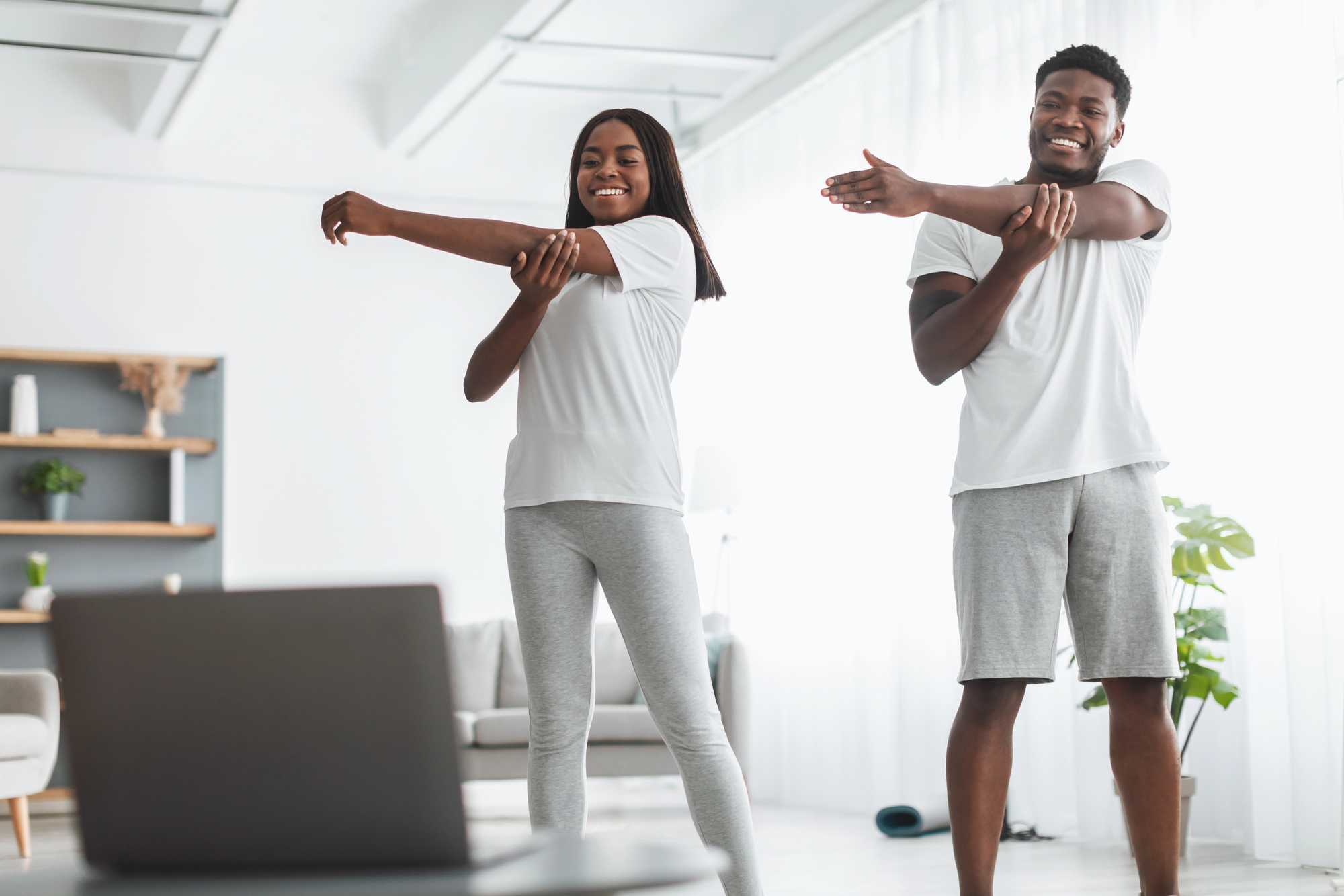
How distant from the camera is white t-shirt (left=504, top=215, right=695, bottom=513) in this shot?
1850mm

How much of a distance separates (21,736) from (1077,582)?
3289 mm

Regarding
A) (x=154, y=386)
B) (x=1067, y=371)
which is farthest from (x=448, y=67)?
(x=1067, y=371)

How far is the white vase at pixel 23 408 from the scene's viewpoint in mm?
5668

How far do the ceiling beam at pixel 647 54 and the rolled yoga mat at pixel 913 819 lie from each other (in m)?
3.02

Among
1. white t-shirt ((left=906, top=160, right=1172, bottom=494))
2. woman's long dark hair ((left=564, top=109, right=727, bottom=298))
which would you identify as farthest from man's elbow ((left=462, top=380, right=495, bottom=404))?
white t-shirt ((left=906, top=160, right=1172, bottom=494))

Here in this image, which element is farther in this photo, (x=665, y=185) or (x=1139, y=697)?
(x=665, y=185)

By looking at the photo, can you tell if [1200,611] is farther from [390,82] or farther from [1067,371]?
[390,82]

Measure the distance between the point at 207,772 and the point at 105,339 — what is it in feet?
18.9

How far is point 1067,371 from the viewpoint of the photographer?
1899mm

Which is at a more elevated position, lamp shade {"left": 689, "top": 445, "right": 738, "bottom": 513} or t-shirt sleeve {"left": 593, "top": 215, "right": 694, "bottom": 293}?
t-shirt sleeve {"left": 593, "top": 215, "right": 694, "bottom": 293}

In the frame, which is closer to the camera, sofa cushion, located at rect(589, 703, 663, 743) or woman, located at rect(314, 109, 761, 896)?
woman, located at rect(314, 109, 761, 896)

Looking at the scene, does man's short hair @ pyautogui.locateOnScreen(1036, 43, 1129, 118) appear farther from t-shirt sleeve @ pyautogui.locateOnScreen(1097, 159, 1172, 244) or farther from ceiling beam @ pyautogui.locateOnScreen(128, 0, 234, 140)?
ceiling beam @ pyautogui.locateOnScreen(128, 0, 234, 140)

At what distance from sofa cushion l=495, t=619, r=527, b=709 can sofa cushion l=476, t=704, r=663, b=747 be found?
43cm

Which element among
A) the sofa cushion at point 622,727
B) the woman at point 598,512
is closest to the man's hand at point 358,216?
the woman at point 598,512
